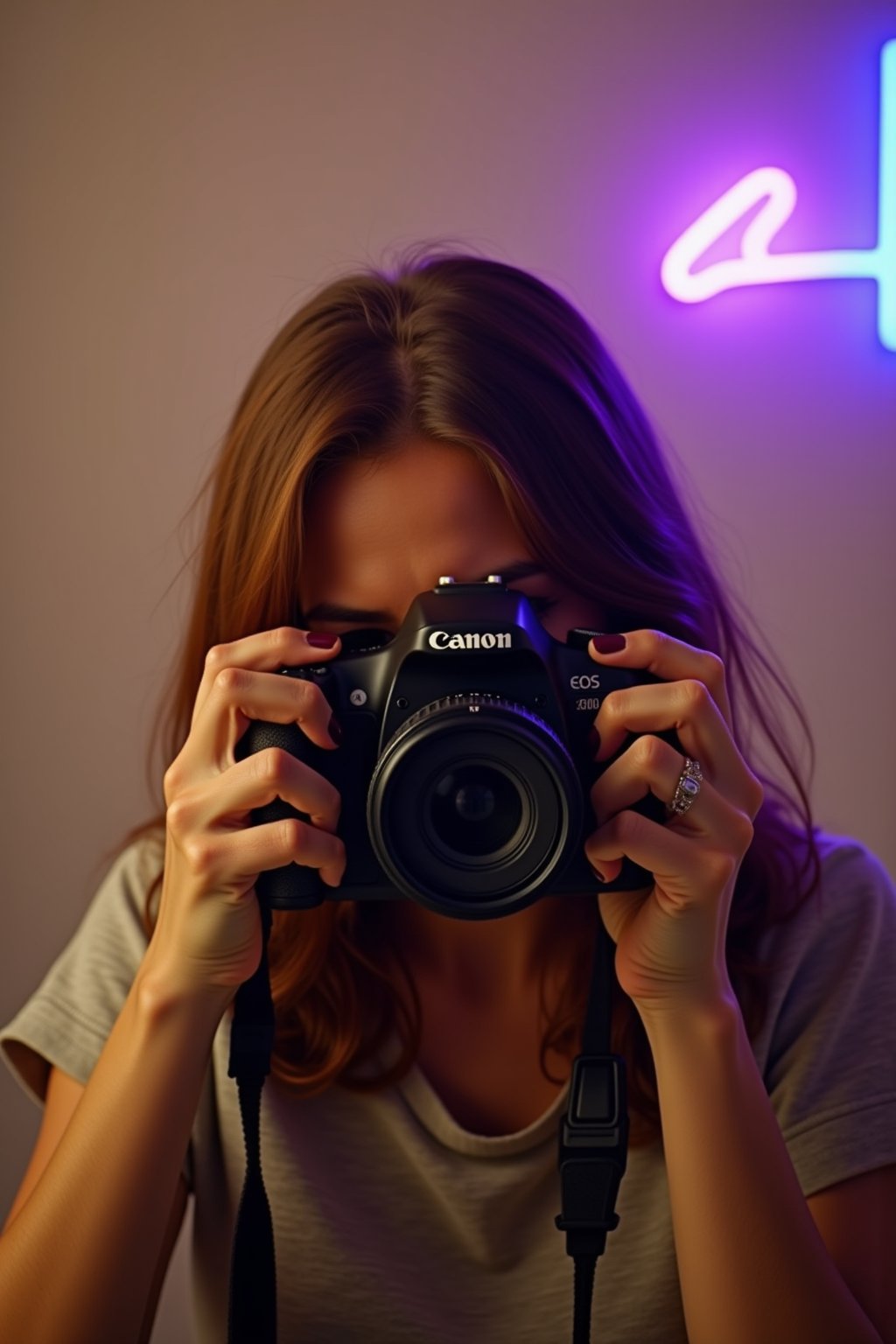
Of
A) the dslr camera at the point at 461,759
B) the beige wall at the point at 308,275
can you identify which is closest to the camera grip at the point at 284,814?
the dslr camera at the point at 461,759

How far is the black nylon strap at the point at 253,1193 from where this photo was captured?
714mm

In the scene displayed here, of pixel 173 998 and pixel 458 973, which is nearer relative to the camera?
pixel 173 998

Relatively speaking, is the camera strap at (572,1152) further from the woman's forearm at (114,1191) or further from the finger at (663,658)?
the finger at (663,658)

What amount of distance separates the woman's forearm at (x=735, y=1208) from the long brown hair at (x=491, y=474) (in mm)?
136

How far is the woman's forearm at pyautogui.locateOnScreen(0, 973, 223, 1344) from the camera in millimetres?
668

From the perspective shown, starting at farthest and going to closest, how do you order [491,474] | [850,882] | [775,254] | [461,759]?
[775,254], [850,882], [491,474], [461,759]

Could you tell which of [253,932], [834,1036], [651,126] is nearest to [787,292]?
[651,126]

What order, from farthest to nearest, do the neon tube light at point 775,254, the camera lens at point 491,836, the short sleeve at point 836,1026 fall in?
1. the neon tube light at point 775,254
2. the short sleeve at point 836,1026
3. the camera lens at point 491,836

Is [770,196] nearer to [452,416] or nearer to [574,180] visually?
[574,180]

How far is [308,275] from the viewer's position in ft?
4.73

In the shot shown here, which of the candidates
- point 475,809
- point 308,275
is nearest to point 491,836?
point 475,809

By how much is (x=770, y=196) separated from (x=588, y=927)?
0.96m

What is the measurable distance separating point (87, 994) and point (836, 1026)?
1.67ft

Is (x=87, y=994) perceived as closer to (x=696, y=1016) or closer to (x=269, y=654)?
(x=269, y=654)
